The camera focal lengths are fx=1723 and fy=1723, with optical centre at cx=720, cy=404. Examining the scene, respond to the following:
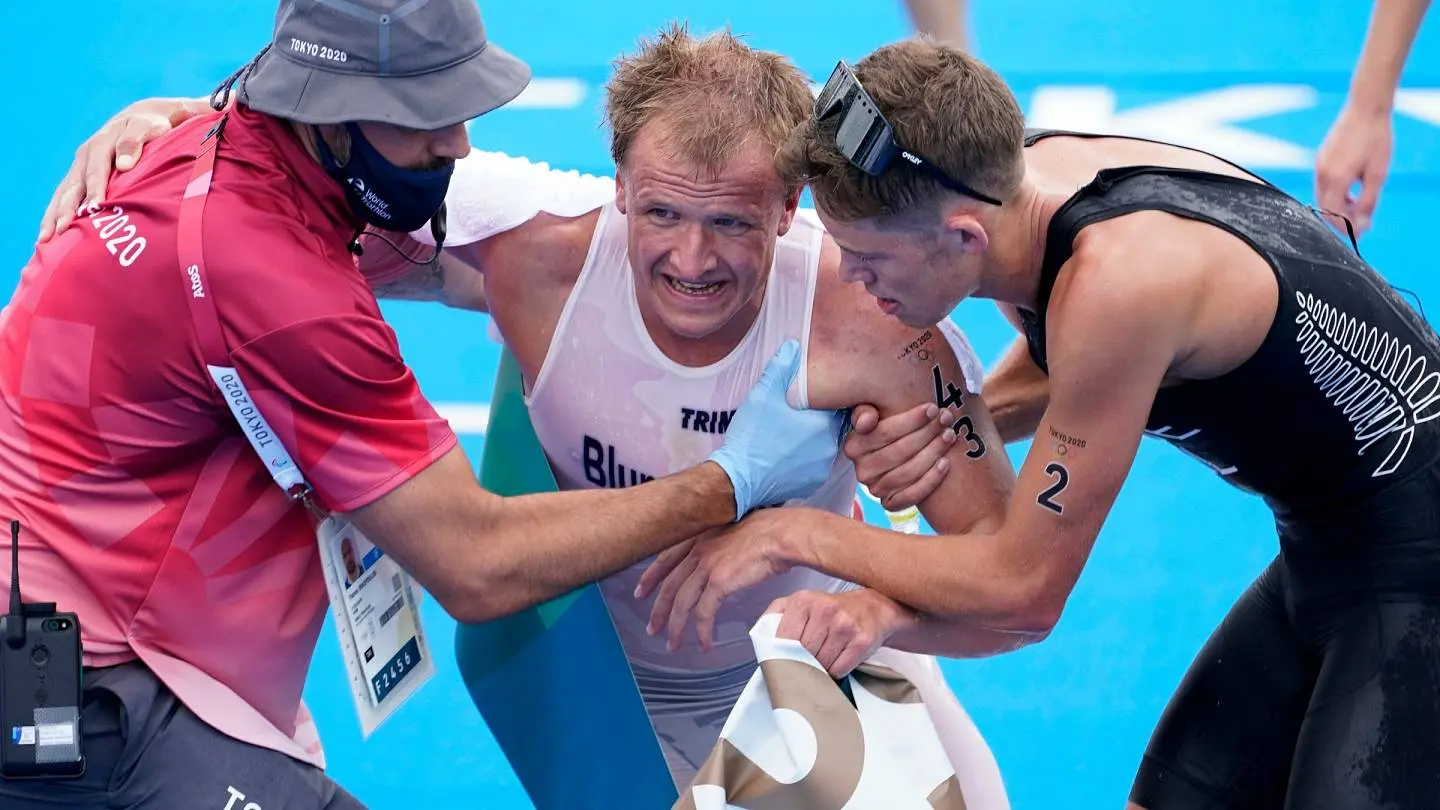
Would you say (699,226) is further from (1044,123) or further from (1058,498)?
(1044,123)

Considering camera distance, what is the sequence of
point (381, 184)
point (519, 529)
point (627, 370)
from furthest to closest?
point (627, 370) → point (519, 529) → point (381, 184)

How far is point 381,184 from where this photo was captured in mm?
2910

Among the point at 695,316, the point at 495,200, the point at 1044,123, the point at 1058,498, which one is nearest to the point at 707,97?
the point at 695,316

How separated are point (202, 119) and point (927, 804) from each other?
174 centimetres

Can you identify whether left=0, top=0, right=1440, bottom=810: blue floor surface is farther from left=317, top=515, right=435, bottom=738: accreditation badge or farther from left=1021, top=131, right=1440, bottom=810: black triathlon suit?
left=1021, top=131, right=1440, bottom=810: black triathlon suit

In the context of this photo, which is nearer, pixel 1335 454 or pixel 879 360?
pixel 1335 454

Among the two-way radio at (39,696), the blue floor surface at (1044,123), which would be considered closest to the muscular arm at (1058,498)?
the two-way radio at (39,696)

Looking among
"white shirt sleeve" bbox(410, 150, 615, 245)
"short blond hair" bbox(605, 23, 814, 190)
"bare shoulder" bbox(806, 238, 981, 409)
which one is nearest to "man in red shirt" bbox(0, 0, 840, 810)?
"short blond hair" bbox(605, 23, 814, 190)

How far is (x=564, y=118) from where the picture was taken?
26.1 ft

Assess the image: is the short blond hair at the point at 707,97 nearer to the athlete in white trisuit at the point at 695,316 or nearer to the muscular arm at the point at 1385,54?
the athlete in white trisuit at the point at 695,316

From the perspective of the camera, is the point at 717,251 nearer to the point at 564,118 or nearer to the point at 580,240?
the point at 580,240

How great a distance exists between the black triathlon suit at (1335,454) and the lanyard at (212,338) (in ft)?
4.33

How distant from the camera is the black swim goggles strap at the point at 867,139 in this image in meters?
2.79

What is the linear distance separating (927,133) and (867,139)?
0.32 ft
